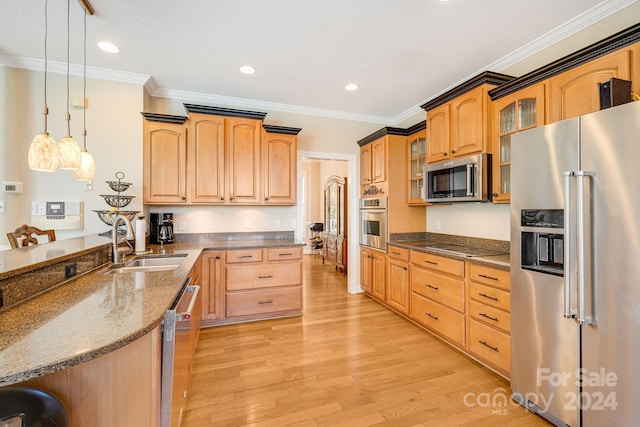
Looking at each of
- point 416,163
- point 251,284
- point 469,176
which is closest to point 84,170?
point 251,284

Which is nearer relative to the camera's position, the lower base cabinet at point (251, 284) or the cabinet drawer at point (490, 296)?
the cabinet drawer at point (490, 296)

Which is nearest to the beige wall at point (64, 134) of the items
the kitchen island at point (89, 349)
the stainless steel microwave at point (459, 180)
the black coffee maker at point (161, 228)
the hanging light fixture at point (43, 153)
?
the black coffee maker at point (161, 228)

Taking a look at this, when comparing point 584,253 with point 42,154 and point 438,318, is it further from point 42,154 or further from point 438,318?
point 42,154

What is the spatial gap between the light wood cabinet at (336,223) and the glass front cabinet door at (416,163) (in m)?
2.03

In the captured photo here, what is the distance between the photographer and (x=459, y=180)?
288 cm

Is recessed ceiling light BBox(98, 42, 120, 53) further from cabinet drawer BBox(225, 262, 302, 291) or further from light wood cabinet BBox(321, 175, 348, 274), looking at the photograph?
light wood cabinet BBox(321, 175, 348, 274)

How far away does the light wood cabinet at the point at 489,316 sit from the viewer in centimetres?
214

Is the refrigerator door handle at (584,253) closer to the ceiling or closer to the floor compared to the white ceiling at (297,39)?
closer to the floor

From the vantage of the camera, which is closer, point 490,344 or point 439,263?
point 490,344

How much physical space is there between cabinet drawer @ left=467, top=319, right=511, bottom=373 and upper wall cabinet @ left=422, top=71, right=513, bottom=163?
1582mm

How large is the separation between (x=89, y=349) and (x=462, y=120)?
126 inches

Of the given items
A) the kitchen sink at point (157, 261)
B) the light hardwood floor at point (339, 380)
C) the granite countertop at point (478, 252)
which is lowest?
the light hardwood floor at point (339, 380)

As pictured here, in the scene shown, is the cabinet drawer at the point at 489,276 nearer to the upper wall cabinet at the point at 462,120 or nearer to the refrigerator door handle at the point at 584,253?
the refrigerator door handle at the point at 584,253

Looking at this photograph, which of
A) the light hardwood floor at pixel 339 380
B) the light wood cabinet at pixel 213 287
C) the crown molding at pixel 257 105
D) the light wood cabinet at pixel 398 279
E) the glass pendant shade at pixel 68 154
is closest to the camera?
the glass pendant shade at pixel 68 154
